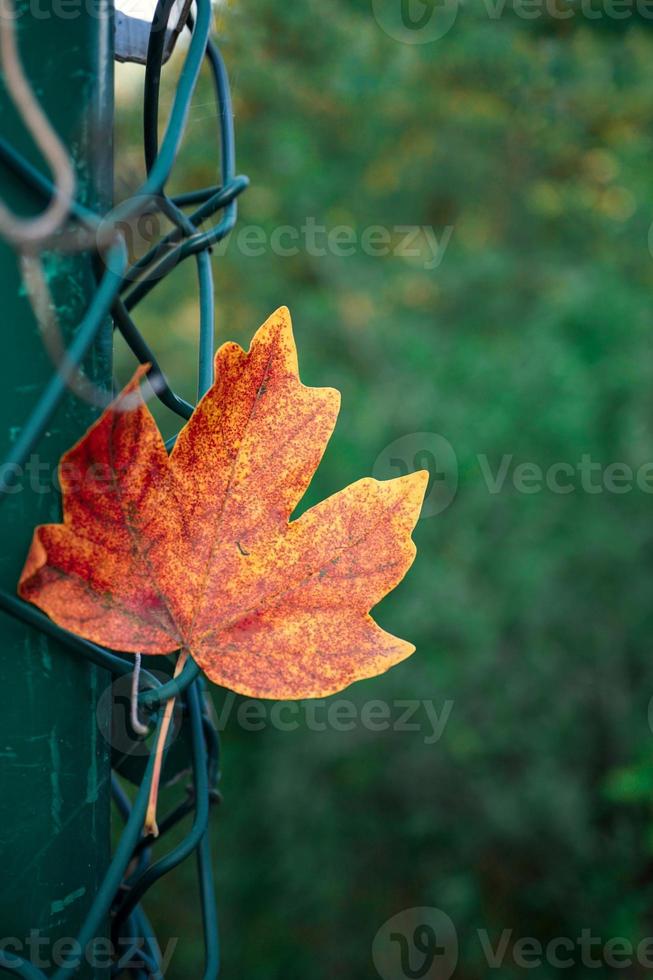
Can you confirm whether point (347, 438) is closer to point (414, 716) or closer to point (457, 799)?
point (414, 716)

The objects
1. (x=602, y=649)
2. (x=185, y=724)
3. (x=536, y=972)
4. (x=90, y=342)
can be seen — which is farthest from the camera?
(x=602, y=649)

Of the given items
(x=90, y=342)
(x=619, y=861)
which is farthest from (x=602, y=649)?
(x=90, y=342)
